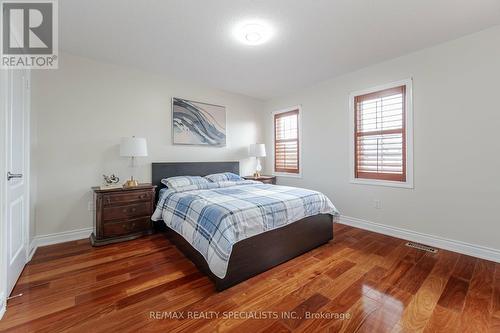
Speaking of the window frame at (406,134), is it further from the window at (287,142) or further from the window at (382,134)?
the window at (287,142)

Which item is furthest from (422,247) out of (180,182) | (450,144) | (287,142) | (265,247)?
(180,182)

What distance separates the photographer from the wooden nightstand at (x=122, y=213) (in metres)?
2.71

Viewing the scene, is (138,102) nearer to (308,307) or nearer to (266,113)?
(266,113)

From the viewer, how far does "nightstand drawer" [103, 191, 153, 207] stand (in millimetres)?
2748

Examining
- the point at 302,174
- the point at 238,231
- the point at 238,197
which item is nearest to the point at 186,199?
the point at 238,197

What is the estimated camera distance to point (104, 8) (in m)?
1.99

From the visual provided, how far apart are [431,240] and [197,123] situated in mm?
3805

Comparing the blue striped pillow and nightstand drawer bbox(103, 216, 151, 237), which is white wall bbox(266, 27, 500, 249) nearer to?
the blue striped pillow

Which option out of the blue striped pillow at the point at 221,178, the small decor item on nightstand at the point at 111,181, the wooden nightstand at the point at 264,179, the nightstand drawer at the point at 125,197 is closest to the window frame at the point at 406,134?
the wooden nightstand at the point at 264,179

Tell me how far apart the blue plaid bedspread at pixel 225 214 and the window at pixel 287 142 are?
167cm

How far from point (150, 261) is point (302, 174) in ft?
9.78

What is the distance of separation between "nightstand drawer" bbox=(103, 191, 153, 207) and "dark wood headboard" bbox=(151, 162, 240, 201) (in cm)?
39

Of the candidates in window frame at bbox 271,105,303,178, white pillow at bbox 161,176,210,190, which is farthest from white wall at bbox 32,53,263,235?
window frame at bbox 271,105,303,178

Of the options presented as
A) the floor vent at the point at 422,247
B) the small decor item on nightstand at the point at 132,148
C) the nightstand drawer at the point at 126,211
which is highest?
the small decor item on nightstand at the point at 132,148
